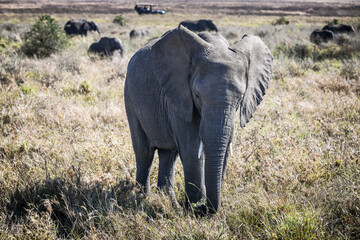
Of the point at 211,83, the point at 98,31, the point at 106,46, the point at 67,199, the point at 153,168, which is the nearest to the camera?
the point at 211,83

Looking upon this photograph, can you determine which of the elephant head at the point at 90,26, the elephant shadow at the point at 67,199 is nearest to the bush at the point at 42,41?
the elephant shadow at the point at 67,199

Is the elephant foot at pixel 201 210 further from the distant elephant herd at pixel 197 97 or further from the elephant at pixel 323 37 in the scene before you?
the elephant at pixel 323 37

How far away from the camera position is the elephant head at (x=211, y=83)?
2410mm

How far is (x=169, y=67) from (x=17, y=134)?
3728mm

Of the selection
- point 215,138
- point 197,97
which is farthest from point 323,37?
point 215,138

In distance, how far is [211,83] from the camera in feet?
7.86

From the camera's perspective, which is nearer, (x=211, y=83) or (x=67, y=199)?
(x=211, y=83)

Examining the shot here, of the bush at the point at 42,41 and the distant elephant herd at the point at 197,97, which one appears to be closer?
the distant elephant herd at the point at 197,97

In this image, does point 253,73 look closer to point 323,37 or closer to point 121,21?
point 323,37

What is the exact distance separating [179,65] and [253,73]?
72 cm

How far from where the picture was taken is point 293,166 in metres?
3.87

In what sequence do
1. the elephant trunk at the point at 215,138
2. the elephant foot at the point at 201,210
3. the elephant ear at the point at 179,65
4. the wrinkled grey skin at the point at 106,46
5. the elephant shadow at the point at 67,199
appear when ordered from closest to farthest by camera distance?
1. the elephant trunk at the point at 215,138
2. the elephant ear at the point at 179,65
3. the elephant foot at the point at 201,210
4. the elephant shadow at the point at 67,199
5. the wrinkled grey skin at the point at 106,46

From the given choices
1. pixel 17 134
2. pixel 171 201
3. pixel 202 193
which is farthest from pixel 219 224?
pixel 17 134

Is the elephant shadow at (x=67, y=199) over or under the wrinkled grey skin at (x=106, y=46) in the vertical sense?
under
